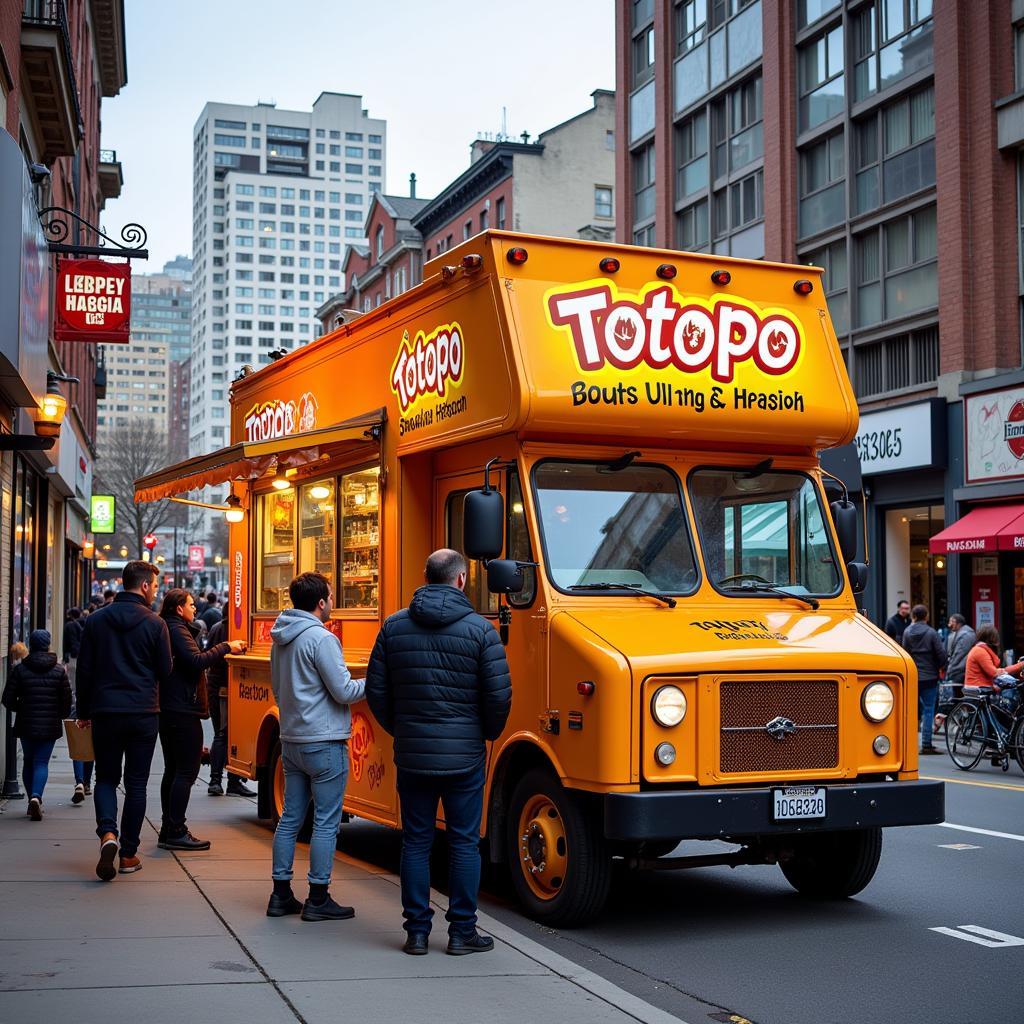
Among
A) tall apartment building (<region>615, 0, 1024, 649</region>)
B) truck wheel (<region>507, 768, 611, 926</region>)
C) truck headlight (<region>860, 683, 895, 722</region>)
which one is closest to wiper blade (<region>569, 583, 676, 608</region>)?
truck wheel (<region>507, 768, 611, 926</region>)

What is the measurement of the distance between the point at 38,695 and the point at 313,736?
18.2 feet

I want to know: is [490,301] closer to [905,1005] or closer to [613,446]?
[613,446]

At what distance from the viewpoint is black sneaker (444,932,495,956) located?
6809mm

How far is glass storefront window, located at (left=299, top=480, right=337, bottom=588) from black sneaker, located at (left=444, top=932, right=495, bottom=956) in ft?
12.9

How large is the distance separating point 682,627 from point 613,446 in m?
1.26

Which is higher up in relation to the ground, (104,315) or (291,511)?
(104,315)

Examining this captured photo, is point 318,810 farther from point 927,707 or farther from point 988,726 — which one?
point 927,707

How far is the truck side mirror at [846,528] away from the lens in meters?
8.68

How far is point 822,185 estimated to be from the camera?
31.5m

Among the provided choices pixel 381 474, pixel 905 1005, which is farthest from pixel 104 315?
pixel 905 1005

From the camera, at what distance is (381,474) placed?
31.4 feet

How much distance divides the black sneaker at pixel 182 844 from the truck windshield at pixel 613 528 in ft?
12.7

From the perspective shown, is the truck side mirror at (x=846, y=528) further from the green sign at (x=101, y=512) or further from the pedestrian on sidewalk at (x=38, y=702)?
the green sign at (x=101, y=512)

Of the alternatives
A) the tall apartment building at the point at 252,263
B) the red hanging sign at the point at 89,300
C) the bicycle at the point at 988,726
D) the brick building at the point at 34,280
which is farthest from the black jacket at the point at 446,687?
the tall apartment building at the point at 252,263
